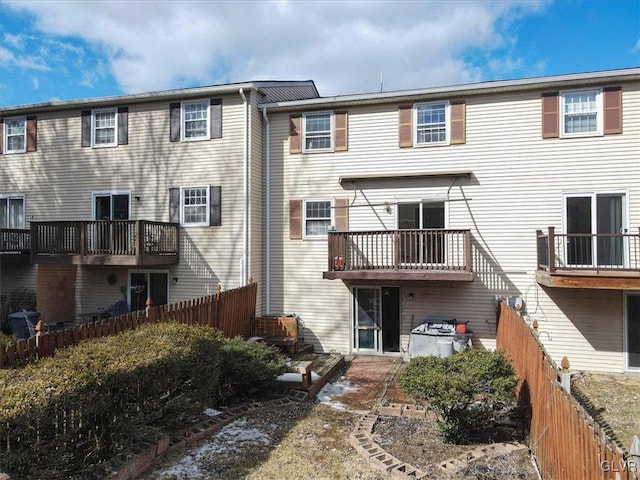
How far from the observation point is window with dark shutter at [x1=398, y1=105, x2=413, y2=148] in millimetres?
12156

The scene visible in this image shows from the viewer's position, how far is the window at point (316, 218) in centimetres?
1280

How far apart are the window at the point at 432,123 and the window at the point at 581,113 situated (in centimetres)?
289

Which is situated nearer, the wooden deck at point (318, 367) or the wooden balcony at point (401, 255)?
the wooden deck at point (318, 367)

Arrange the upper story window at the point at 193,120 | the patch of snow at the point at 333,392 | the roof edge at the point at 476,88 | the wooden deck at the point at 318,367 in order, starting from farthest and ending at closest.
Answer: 1. the upper story window at the point at 193,120
2. the roof edge at the point at 476,88
3. the wooden deck at the point at 318,367
4. the patch of snow at the point at 333,392

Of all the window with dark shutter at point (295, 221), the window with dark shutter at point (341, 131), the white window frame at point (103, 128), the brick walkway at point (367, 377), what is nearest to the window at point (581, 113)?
the window with dark shutter at point (341, 131)

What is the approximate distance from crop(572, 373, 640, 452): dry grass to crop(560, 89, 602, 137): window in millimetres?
6013

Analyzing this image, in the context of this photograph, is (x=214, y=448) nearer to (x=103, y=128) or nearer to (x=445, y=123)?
(x=445, y=123)

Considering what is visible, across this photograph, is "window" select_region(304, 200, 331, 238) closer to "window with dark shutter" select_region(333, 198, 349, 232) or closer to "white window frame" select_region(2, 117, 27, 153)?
"window with dark shutter" select_region(333, 198, 349, 232)

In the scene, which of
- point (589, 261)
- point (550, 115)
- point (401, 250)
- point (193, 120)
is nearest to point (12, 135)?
point (193, 120)

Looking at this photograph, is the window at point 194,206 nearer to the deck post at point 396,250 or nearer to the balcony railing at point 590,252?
the deck post at point 396,250

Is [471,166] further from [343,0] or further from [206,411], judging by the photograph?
[206,411]

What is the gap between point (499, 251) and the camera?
11.4 meters

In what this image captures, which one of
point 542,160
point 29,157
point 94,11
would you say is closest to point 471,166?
point 542,160

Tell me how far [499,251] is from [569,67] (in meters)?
5.21
